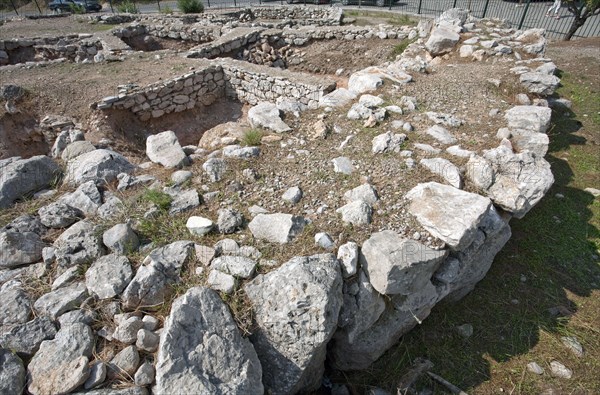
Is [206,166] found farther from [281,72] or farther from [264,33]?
[264,33]

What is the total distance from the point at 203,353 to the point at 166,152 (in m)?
2.80

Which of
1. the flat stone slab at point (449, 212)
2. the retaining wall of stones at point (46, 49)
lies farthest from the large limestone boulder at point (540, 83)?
the retaining wall of stones at point (46, 49)

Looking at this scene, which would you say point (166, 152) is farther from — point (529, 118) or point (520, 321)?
point (529, 118)

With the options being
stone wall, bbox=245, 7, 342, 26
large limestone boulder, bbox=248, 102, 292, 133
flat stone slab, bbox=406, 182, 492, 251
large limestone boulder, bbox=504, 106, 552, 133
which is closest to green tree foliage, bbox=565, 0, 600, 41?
stone wall, bbox=245, 7, 342, 26

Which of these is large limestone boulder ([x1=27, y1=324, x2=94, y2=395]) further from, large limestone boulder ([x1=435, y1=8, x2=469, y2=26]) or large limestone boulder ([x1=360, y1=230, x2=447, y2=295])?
large limestone boulder ([x1=435, y1=8, x2=469, y2=26])

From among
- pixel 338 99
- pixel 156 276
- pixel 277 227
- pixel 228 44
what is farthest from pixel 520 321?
pixel 228 44

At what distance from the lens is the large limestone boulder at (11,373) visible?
210cm

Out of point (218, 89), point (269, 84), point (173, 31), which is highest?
point (173, 31)

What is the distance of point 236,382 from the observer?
2.15 meters

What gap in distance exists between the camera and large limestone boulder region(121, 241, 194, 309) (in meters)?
2.55

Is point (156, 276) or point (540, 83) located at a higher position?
point (540, 83)

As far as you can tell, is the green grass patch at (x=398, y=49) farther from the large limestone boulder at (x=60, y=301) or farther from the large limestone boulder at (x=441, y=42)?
the large limestone boulder at (x=60, y=301)

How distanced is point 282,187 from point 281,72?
538 cm

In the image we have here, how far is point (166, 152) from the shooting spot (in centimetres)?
428
